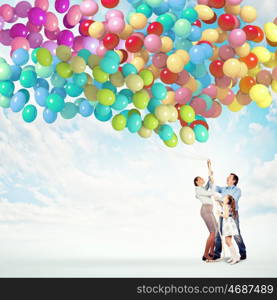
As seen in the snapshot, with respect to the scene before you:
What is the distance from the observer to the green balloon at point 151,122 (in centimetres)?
355

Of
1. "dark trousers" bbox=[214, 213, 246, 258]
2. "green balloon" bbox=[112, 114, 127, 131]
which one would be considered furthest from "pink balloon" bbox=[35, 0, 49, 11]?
"dark trousers" bbox=[214, 213, 246, 258]

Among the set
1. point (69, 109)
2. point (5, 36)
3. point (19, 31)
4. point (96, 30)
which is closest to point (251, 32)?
point (96, 30)

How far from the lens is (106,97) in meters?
3.40

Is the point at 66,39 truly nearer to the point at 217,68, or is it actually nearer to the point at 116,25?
the point at 116,25

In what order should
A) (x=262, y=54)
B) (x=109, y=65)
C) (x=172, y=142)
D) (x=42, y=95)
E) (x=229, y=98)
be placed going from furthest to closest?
(x=229, y=98) < (x=172, y=142) < (x=262, y=54) < (x=42, y=95) < (x=109, y=65)

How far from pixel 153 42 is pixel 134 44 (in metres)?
0.12

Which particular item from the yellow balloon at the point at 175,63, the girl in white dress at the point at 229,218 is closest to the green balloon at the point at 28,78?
the yellow balloon at the point at 175,63

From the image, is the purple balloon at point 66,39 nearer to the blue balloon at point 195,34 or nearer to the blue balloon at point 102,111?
the blue balloon at point 102,111

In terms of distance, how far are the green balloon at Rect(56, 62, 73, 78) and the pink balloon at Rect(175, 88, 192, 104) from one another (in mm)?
655

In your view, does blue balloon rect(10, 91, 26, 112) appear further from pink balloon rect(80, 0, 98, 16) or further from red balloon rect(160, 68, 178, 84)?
red balloon rect(160, 68, 178, 84)

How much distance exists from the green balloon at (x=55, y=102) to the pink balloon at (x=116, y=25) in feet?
1.61

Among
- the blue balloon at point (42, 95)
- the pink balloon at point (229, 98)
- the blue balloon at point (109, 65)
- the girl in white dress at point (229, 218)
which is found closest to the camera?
the blue balloon at point (109, 65)

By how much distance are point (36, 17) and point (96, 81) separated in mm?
512

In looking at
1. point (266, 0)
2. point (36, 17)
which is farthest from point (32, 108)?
point (266, 0)
